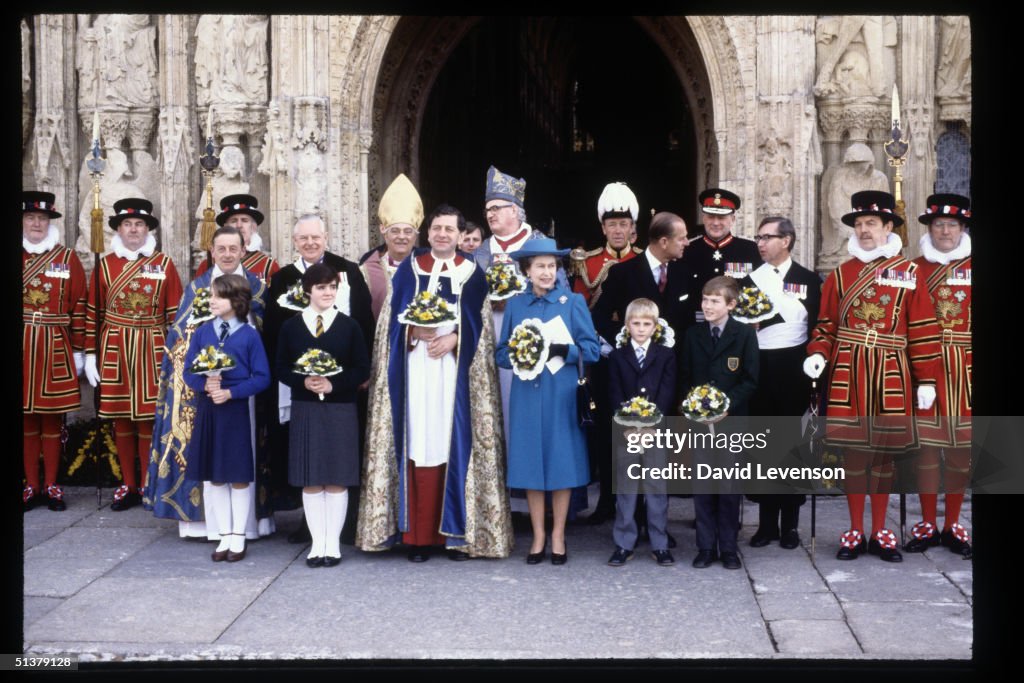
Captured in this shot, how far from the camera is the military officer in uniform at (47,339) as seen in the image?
8.29 metres

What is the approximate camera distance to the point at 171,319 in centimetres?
838

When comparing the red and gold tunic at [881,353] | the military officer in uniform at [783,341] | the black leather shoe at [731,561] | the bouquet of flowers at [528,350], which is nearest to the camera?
the bouquet of flowers at [528,350]

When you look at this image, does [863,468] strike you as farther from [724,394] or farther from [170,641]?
[170,641]

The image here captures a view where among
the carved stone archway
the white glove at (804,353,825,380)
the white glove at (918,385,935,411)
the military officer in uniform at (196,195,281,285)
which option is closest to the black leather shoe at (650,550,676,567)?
the white glove at (804,353,825,380)

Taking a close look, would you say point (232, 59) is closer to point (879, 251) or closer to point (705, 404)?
point (705, 404)

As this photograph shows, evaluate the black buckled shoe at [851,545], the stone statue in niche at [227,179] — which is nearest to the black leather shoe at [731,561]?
the black buckled shoe at [851,545]

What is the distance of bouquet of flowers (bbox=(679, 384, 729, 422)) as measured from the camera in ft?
21.3

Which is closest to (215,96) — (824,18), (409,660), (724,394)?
(824,18)

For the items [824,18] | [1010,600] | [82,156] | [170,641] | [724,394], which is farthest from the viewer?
[82,156]

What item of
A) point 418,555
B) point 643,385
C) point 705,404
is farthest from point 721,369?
point 418,555

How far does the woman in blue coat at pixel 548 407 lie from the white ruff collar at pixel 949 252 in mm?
2200

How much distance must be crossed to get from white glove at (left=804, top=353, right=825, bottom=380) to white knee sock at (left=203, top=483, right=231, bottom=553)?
136 inches

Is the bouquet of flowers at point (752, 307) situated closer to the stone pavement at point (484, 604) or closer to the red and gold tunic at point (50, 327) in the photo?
the stone pavement at point (484, 604)

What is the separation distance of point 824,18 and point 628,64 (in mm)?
13169
